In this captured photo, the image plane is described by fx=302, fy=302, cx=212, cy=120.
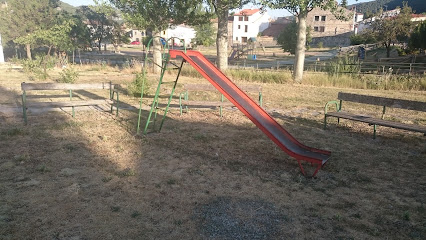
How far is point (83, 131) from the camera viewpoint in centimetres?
699

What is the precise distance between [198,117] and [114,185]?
4.59 metres

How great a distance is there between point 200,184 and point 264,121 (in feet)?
5.96

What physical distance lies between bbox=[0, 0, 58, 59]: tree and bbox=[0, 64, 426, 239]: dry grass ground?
96.1 ft

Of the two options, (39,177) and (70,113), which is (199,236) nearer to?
(39,177)

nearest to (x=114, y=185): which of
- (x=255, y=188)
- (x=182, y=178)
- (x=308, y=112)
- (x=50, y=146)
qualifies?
(x=182, y=178)

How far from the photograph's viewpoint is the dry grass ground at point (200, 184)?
3375 millimetres

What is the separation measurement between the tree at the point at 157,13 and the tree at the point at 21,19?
16532 mm

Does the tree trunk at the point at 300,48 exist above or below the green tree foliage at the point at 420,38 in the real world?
below

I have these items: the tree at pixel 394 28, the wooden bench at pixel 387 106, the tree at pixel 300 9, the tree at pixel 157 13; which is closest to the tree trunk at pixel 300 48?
the tree at pixel 300 9

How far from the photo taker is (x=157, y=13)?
1848cm

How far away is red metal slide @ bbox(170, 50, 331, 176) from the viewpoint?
16.5 feet

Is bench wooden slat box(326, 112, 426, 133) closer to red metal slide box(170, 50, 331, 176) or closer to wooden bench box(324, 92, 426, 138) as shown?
wooden bench box(324, 92, 426, 138)

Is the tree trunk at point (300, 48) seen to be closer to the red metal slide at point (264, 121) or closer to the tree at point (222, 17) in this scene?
the tree at point (222, 17)

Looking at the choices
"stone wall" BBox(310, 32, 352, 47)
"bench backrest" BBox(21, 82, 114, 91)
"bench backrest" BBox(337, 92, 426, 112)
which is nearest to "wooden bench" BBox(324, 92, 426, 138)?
"bench backrest" BBox(337, 92, 426, 112)
